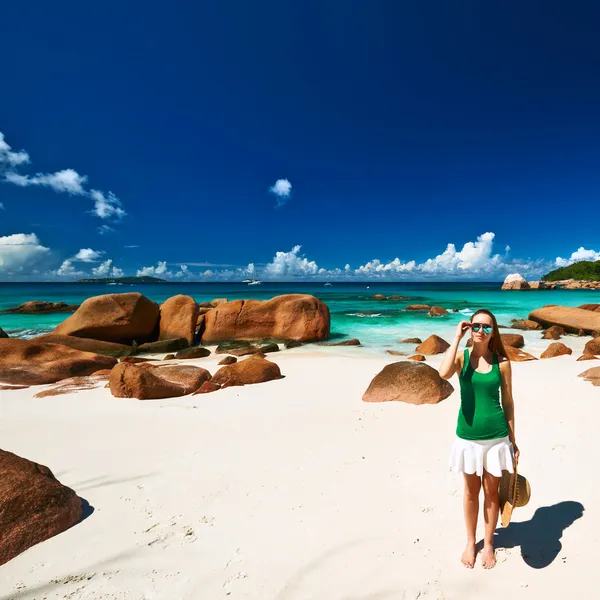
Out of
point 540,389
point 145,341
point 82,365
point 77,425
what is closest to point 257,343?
point 145,341

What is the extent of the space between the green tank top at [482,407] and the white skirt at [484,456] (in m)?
0.04

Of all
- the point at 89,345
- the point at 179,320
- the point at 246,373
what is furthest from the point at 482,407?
the point at 179,320

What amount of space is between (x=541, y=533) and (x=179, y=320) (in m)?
14.3

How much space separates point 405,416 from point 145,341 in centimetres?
1270

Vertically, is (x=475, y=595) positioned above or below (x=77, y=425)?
above

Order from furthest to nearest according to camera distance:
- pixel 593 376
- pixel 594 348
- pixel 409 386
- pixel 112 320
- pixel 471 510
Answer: pixel 112 320 < pixel 594 348 < pixel 593 376 < pixel 409 386 < pixel 471 510

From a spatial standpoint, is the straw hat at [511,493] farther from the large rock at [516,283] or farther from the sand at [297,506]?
the large rock at [516,283]

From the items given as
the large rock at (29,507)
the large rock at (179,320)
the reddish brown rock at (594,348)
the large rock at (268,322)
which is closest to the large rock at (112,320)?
the large rock at (179,320)

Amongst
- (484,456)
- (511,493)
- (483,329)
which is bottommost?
(511,493)

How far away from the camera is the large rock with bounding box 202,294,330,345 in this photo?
49.3ft

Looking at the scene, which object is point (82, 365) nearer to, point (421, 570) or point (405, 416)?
point (405, 416)

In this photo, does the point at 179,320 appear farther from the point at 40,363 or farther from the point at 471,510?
the point at 471,510

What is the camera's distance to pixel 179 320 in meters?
15.0

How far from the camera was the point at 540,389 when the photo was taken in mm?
6152
